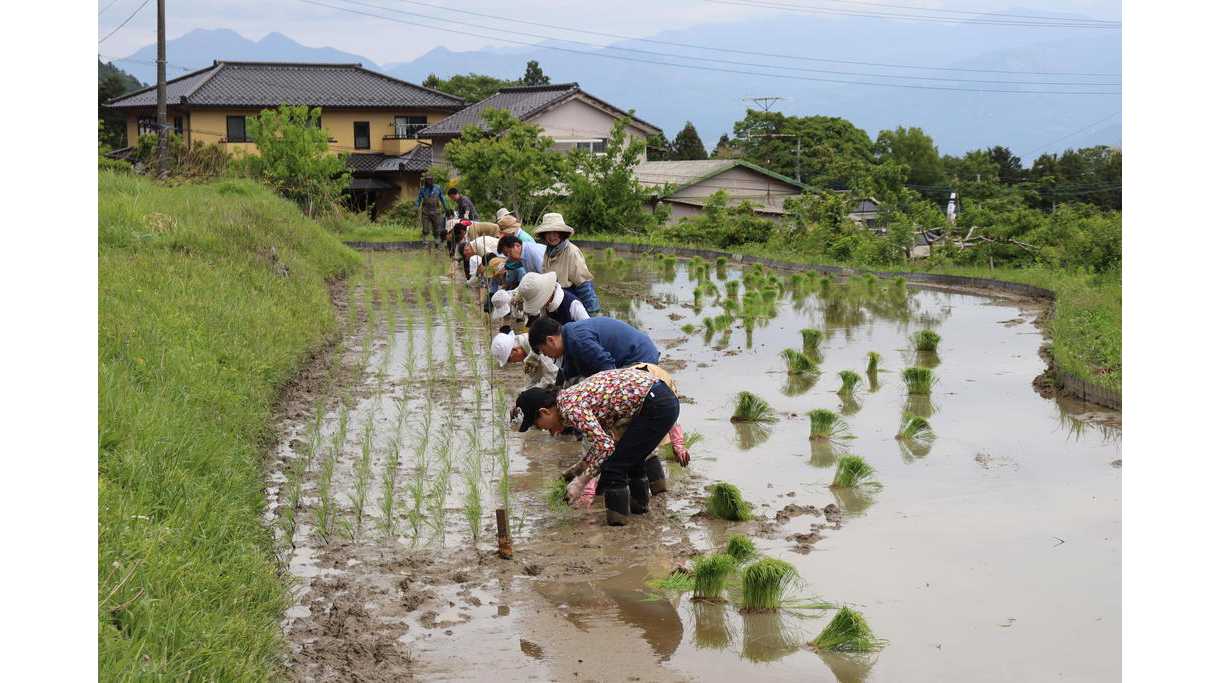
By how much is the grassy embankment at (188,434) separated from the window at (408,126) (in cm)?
2396

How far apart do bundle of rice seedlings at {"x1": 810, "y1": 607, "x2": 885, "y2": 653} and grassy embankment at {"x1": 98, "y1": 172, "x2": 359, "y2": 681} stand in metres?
2.12

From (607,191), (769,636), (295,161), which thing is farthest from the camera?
(607,191)

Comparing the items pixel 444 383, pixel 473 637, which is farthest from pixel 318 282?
pixel 473 637

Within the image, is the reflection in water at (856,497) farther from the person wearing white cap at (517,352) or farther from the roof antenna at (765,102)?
the roof antenna at (765,102)

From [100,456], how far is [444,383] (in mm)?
5226

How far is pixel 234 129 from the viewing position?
36438 mm

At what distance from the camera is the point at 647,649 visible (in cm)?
475

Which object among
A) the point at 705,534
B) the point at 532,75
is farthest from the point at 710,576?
the point at 532,75

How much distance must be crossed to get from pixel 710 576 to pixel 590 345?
164 cm

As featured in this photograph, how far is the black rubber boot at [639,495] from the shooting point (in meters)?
6.43

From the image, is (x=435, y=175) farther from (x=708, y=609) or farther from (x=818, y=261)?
(x=708, y=609)

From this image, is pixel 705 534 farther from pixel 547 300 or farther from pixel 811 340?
pixel 811 340

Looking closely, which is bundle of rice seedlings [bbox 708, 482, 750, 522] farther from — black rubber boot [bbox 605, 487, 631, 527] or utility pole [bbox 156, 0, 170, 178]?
utility pole [bbox 156, 0, 170, 178]

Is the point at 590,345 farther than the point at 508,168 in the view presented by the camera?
No
